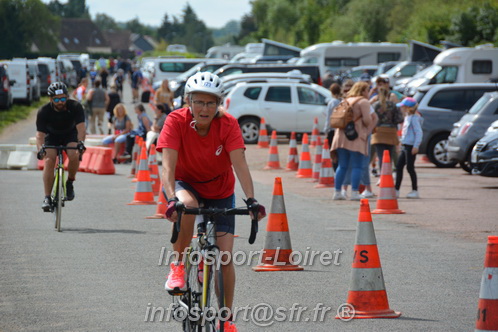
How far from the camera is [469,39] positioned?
5803 centimetres

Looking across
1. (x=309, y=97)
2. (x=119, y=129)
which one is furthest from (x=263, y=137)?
(x=119, y=129)

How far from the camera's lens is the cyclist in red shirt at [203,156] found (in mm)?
6340

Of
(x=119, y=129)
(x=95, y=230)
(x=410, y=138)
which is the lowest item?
(x=119, y=129)

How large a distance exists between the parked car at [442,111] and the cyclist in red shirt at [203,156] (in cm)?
1624

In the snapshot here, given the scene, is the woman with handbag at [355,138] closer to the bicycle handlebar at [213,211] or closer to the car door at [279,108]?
the bicycle handlebar at [213,211]

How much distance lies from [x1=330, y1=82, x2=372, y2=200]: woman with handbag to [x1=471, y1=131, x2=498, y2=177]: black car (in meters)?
3.14

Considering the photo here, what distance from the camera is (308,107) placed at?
1169 inches

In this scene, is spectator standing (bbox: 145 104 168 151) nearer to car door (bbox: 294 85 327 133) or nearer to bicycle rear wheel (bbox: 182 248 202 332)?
car door (bbox: 294 85 327 133)

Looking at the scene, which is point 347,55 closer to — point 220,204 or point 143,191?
point 143,191

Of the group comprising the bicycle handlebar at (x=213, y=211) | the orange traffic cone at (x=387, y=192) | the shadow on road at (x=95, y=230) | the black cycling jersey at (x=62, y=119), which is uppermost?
the bicycle handlebar at (x=213, y=211)

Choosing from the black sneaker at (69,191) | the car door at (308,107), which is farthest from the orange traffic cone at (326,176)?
the car door at (308,107)

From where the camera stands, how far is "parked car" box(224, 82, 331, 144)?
96.9ft

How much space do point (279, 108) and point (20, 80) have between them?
61.3 feet

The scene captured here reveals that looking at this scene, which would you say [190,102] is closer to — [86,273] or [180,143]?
[180,143]
